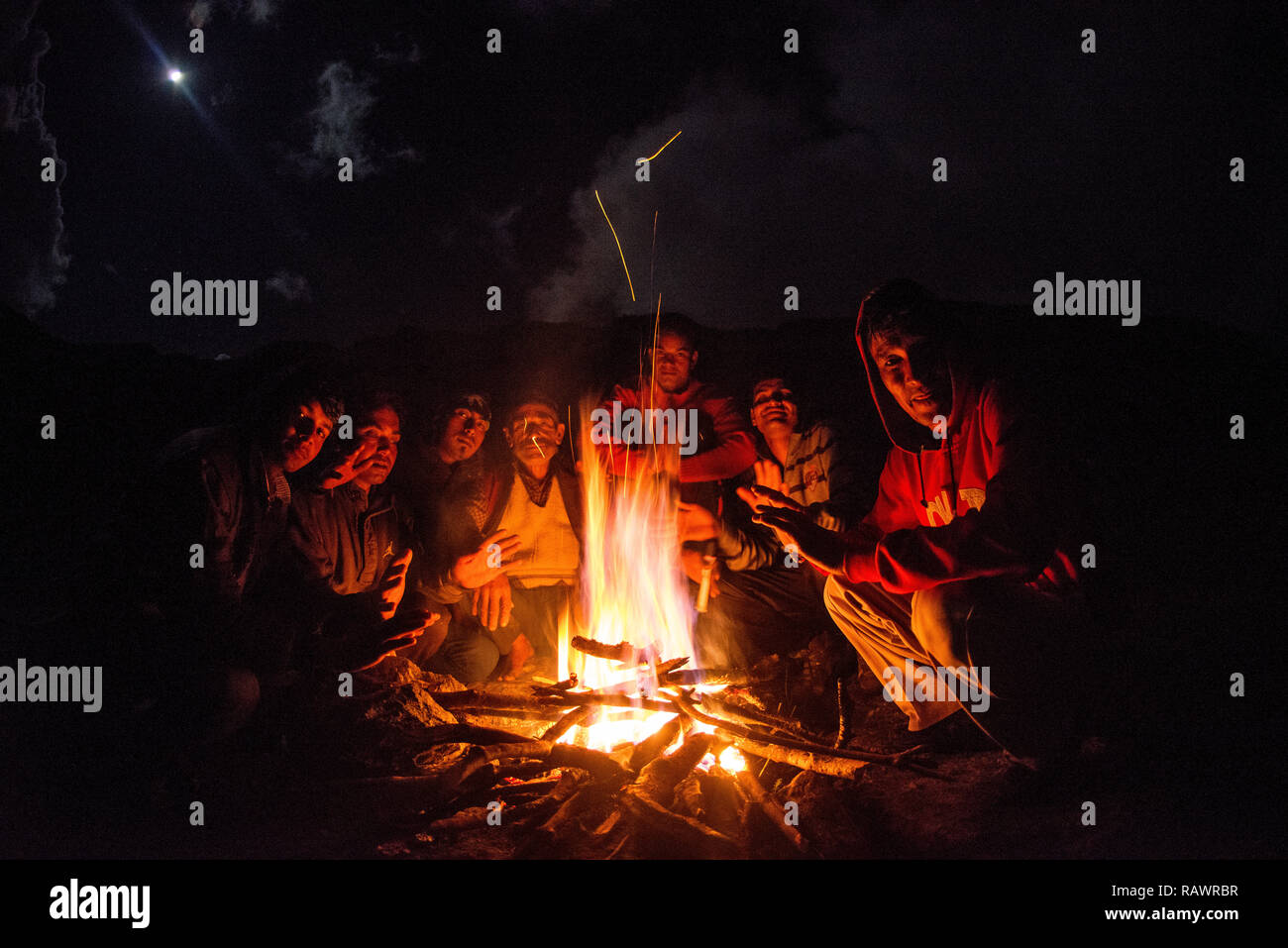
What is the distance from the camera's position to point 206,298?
7492 mm

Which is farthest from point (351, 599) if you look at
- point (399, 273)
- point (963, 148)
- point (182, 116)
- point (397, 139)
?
point (963, 148)

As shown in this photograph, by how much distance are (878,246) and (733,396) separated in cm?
182

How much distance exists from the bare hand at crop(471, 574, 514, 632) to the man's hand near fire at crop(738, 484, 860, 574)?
215 cm

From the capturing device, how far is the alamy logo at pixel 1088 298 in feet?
23.6

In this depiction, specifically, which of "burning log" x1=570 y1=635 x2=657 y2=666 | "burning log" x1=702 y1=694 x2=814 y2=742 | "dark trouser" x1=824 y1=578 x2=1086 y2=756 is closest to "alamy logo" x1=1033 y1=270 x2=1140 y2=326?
"dark trouser" x1=824 y1=578 x2=1086 y2=756

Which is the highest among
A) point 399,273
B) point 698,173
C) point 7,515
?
point 698,173

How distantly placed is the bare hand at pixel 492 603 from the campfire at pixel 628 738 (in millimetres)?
529

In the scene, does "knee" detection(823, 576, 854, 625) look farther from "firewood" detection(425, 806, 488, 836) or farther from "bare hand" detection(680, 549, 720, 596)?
"firewood" detection(425, 806, 488, 836)

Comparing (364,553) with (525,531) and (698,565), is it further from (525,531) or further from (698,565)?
(698,565)

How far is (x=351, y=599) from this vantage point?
715 cm

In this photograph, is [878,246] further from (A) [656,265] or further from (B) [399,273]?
(B) [399,273]

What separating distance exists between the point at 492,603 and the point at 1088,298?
5612mm
